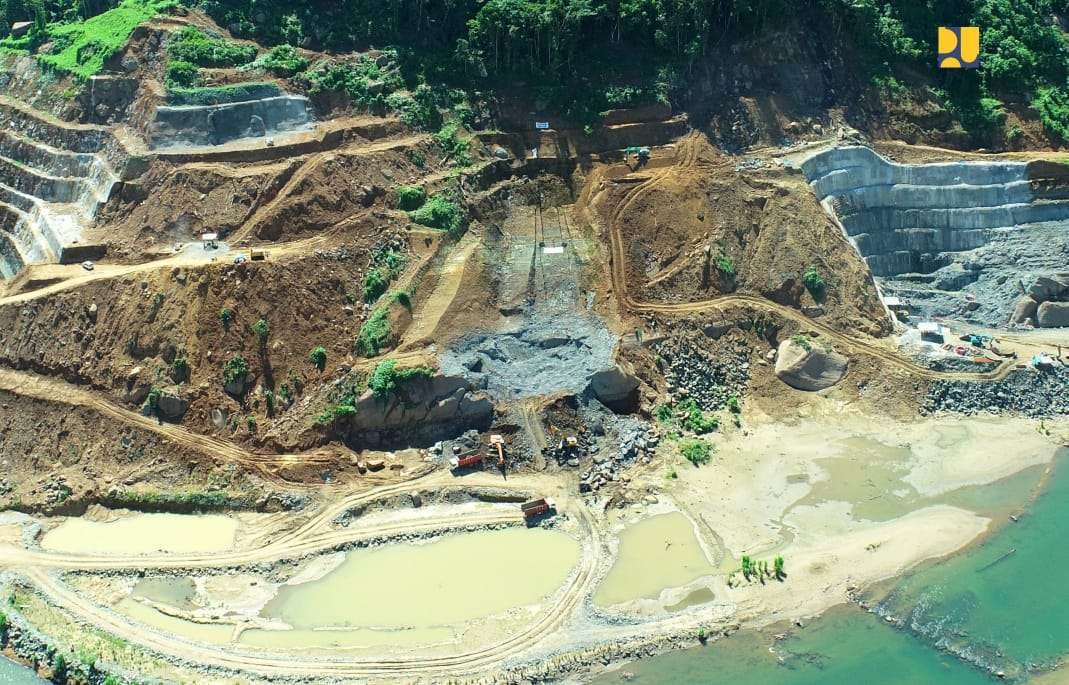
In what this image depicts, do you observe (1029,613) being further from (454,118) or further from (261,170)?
(261,170)

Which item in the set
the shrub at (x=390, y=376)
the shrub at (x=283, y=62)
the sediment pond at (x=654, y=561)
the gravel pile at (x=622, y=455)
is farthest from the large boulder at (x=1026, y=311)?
the shrub at (x=283, y=62)

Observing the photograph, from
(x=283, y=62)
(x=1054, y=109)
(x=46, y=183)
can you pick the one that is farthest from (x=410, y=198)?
(x=1054, y=109)

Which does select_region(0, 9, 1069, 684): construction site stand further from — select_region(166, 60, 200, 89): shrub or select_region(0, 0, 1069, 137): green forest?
select_region(0, 0, 1069, 137): green forest

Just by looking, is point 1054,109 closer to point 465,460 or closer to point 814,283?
point 814,283

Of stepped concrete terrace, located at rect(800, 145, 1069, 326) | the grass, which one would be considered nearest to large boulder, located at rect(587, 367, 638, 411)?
stepped concrete terrace, located at rect(800, 145, 1069, 326)

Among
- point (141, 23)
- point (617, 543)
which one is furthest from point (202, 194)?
point (617, 543)
